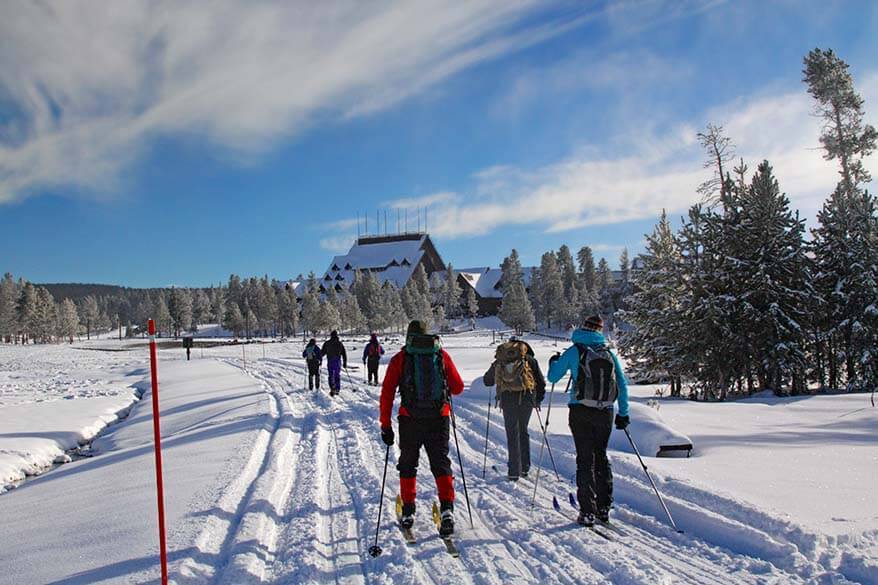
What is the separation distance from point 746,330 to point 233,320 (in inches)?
3557

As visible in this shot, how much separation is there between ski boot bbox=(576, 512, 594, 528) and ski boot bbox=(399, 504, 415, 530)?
1.72 metres

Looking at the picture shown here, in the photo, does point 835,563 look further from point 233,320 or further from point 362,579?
point 233,320

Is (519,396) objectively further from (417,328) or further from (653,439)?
(653,439)

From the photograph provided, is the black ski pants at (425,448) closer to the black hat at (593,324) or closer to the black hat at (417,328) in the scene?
the black hat at (417,328)

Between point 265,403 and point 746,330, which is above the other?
point 746,330

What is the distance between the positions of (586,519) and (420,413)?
6.62ft

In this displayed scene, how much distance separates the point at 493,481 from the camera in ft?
24.2

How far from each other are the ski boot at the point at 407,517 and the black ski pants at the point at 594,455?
5.67 ft

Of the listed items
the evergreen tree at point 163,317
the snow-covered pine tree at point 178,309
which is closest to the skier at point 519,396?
the snow-covered pine tree at point 178,309

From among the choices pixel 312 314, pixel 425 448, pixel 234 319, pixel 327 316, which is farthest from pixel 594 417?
pixel 234 319

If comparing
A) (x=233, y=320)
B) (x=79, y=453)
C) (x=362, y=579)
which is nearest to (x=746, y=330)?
(x=362, y=579)

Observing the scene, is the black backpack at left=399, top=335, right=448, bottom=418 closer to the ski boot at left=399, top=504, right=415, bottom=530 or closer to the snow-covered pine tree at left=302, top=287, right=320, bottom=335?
the ski boot at left=399, top=504, right=415, bottom=530

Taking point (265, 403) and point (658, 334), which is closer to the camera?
point (265, 403)

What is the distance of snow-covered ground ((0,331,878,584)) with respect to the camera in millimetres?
4551
